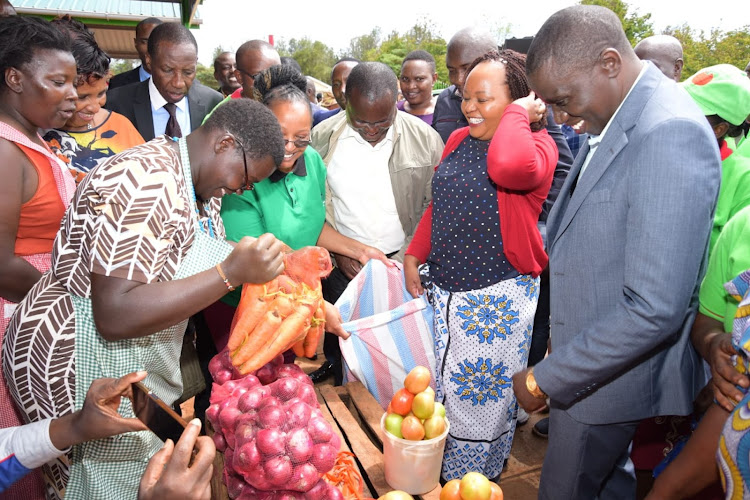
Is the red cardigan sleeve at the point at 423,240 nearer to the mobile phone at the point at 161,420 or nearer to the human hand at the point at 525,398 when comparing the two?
the human hand at the point at 525,398

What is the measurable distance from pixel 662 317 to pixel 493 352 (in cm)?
111

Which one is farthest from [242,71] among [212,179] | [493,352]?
[493,352]

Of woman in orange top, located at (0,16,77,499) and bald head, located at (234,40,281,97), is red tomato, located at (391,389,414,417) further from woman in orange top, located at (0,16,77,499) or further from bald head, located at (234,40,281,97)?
bald head, located at (234,40,281,97)

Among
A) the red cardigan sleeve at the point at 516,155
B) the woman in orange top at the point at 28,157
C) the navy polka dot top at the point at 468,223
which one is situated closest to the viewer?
the woman in orange top at the point at 28,157

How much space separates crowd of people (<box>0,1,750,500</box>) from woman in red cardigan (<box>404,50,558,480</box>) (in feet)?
0.04

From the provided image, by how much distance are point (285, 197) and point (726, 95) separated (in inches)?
87.2

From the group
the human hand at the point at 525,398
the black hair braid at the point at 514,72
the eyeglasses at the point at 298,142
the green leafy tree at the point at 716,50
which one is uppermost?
the black hair braid at the point at 514,72

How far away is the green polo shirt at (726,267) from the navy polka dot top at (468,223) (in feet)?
2.93

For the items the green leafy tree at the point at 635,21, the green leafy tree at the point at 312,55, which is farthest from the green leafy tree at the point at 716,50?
the green leafy tree at the point at 312,55

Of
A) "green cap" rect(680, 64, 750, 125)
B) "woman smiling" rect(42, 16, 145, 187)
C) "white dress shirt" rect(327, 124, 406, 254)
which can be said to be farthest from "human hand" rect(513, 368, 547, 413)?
"woman smiling" rect(42, 16, 145, 187)

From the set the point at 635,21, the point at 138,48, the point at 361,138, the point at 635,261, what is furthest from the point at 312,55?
the point at 635,261

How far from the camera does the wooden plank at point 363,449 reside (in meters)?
1.80

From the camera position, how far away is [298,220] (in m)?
→ 2.66

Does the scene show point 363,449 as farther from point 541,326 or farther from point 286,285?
point 541,326
